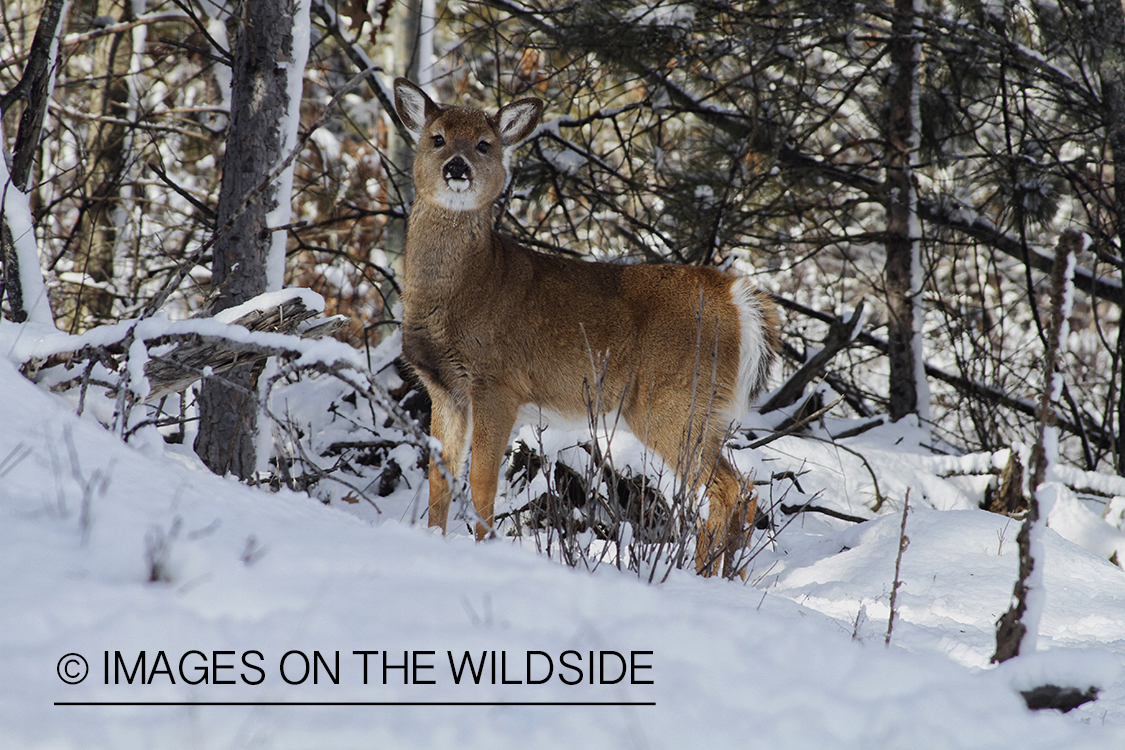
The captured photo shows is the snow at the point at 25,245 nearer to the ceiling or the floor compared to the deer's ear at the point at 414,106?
nearer to the floor

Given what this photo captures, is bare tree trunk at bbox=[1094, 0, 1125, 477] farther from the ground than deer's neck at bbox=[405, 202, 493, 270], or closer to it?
farther from the ground

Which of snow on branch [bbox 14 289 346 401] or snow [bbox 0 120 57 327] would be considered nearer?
snow on branch [bbox 14 289 346 401]

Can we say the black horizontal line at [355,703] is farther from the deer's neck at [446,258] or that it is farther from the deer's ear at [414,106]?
the deer's ear at [414,106]

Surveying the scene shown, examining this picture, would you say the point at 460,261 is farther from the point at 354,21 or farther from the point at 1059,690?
the point at 1059,690

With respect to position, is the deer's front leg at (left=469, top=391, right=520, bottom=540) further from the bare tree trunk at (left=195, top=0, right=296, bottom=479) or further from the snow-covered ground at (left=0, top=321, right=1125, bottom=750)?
the snow-covered ground at (left=0, top=321, right=1125, bottom=750)

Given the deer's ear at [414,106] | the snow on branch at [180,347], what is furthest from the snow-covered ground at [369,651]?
the deer's ear at [414,106]

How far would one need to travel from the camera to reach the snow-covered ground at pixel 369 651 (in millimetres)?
1447

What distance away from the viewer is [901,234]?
7617mm

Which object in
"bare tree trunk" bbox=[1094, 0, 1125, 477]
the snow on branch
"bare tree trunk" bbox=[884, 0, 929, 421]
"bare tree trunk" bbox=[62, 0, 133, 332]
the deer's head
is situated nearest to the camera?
the snow on branch

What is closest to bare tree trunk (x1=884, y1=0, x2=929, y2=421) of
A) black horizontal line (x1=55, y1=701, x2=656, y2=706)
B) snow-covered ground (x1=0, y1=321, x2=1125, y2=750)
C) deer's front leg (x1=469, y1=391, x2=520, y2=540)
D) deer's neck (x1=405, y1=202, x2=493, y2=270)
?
deer's neck (x1=405, y1=202, x2=493, y2=270)

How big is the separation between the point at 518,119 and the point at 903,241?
3834 millimetres

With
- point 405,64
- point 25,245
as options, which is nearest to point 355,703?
point 25,245

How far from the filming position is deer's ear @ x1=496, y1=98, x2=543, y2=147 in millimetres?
5117

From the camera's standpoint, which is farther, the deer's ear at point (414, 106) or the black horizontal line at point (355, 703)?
the deer's ear at point (414, 106)
